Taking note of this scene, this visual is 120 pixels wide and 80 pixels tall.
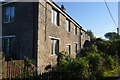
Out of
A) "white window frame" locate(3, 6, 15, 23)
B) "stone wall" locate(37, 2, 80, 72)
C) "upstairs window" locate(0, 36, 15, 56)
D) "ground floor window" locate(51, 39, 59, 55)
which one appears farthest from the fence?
"white window frame" locate(3, 6, 15, 23)

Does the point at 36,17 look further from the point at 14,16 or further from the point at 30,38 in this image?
the point at 14,16

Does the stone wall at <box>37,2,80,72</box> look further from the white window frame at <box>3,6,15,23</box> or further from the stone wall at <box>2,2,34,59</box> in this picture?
the white window frame at <box>3,6,15,23</box>

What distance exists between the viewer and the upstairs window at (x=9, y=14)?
1061cm

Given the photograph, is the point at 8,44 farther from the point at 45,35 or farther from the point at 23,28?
the point at 45,35

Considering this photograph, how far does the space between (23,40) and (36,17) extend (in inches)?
80.4

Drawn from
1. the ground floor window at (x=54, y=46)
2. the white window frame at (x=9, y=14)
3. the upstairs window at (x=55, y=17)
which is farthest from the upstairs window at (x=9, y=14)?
the ground floor window at (x=54, y=46)

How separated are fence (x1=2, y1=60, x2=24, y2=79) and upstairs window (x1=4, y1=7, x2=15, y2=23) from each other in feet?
16.3

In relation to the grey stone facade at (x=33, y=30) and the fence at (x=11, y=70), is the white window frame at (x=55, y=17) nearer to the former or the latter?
the grey stone facade at (x=33, y=30)

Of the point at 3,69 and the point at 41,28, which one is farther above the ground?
the point at 41,28

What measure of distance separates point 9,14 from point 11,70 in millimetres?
5882

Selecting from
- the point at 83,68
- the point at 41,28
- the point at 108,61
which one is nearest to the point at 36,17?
the point at 41,28

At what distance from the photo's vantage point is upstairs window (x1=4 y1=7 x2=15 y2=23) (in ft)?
34.8

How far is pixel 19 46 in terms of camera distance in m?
9.46

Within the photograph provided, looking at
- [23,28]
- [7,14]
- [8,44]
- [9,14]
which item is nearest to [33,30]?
[23,28]
